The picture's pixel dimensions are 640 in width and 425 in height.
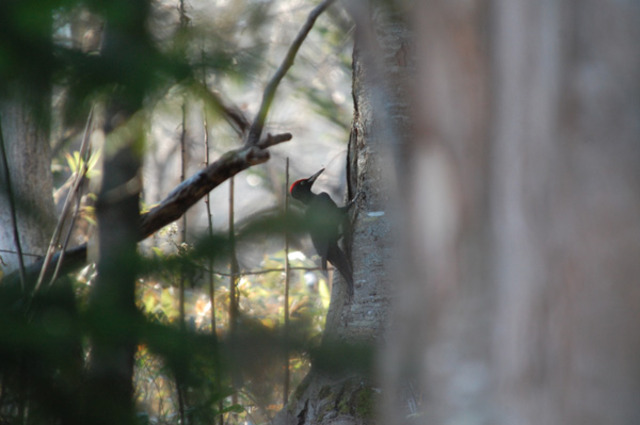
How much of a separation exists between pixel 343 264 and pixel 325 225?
5.14 ft

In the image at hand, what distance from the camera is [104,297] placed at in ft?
5.14

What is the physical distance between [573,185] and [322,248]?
2.56 metres

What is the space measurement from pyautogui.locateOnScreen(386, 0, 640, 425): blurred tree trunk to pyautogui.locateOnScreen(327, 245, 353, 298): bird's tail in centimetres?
226

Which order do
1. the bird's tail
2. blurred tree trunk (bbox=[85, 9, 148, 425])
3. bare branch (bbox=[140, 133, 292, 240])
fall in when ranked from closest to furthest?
blurred tree trunk (bbox=[85, 9, 148, 425]), bare branch (bbox=[140, 133, 292, 240]), the bird's tail

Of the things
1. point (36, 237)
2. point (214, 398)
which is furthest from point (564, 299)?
point (36, 237)

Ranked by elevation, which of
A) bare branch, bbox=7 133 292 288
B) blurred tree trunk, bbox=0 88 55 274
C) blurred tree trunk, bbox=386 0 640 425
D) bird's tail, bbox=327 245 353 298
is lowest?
blurred tree trunk, bbox=386 0 640 425

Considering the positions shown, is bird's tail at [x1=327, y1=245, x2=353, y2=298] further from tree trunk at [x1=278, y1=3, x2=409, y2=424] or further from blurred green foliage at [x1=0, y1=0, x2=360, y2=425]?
blurred green foliage at [x1=0, y1=0, x2=360, y2=425]

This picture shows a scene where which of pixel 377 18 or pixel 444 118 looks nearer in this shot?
pixel 444 118

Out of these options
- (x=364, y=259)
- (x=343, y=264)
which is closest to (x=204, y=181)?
(x=364, y=259)

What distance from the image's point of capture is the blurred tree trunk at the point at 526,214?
0.66 metres

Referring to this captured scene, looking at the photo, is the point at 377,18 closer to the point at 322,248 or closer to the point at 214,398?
the point at 322,248

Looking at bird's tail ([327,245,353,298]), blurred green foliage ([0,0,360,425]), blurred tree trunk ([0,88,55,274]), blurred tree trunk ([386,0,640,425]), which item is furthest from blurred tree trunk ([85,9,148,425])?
blurred tree trunk ([0,88,55,274])

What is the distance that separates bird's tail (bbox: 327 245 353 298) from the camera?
308cm

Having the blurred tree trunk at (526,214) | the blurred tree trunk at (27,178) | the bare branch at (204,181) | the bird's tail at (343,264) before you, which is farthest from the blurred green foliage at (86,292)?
the blurred tree trunk at (27,178)
